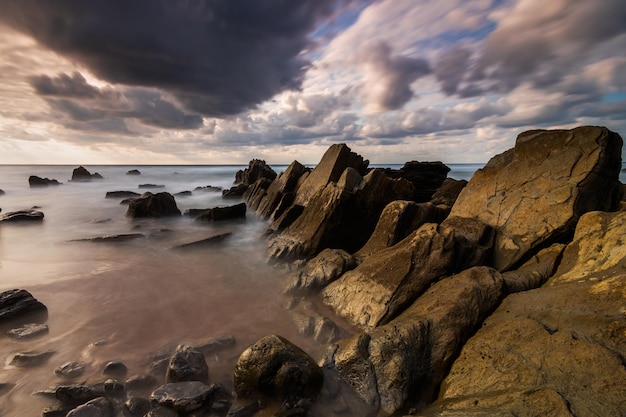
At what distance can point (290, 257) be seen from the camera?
Result: 8.70 m

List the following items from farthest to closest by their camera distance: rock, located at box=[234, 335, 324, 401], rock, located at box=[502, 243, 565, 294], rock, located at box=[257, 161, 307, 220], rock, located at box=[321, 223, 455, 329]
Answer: rock, located at box=[257, 161, 307, 220]
rock, located at box=[321, 223, 455, 329]
rock, located at box=[502, 243, 565, 294]
rock, located at box=[234, 335, 324, 401]

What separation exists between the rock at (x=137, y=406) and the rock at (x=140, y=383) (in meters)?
0.27

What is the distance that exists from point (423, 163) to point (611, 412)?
19015 mm

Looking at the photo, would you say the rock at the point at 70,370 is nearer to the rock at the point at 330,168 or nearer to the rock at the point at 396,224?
the rock at the point at 396,224

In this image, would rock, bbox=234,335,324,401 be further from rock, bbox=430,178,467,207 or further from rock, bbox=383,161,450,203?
rock, bbox=383,161,450,203

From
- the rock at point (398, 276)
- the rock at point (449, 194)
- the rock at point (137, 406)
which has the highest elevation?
the rock at point (449, 194)

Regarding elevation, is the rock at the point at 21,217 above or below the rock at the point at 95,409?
below

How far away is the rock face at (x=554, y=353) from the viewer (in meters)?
2.60

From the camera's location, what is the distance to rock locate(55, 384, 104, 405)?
12.0 ft

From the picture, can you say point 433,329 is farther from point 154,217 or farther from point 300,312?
point 154,217

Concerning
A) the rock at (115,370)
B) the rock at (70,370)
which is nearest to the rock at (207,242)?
the rock at (70,370)

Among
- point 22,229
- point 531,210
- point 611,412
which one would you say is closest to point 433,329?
point 611,412

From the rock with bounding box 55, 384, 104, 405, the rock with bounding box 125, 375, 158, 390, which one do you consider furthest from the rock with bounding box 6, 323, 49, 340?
the rock with bounding box 125, 375, 158, 390

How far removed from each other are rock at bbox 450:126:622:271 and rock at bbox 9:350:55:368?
719 cm
